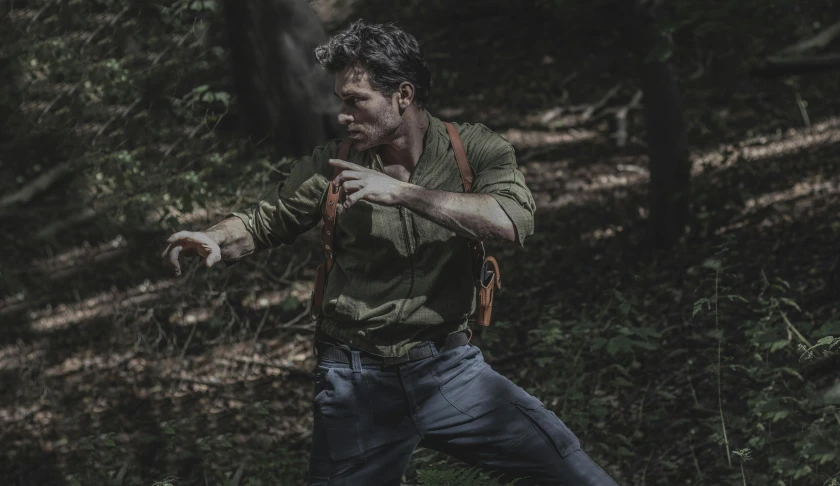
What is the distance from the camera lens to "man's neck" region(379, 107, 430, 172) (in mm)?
3393

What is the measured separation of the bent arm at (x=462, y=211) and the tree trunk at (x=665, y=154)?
5175mm

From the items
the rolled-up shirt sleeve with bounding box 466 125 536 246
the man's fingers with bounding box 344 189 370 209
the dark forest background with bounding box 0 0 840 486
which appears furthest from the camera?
the dark forest background with bounding box 0 0 840 486

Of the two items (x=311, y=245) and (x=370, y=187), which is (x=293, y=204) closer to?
(x=370, y=187)

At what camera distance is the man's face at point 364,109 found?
3.29 m

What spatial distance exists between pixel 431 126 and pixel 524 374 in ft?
13.1

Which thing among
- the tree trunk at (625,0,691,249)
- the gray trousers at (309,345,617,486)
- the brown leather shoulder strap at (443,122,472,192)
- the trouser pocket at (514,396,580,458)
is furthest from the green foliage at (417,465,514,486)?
the tree trunk at (625,0,691,249)

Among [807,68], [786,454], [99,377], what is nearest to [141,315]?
[99,377]

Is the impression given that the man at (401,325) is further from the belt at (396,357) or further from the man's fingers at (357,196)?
the man's fingers at (357,196)

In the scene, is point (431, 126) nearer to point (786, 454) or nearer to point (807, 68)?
point (786, 454)

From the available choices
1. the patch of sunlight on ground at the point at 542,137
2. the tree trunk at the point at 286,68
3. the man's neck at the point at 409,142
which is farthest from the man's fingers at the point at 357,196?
the patch of sunlight on ground at the point at 542,137

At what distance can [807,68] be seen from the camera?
33.6 ft

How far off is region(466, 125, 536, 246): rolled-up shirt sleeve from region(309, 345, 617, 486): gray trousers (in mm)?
548

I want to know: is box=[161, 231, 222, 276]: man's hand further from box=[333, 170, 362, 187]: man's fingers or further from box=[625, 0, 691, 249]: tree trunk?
box=[625, 0, 691, 249]: tree trunk

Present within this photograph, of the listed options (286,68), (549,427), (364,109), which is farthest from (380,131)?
(286,68)
